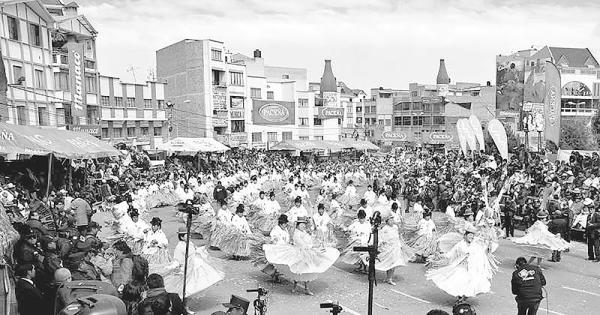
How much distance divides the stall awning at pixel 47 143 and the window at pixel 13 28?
32.4ft

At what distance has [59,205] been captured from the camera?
17.6m

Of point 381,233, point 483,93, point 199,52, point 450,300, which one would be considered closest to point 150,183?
point 381,233

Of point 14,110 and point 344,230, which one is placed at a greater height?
point 14,110

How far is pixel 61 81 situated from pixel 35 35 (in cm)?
452

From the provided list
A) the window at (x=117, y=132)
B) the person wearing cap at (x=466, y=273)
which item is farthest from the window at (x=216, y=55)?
the person wearing cap at (x=466, y=273)

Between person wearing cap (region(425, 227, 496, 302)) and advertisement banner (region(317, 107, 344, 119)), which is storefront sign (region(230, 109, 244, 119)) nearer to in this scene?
advertisement banner (region(317, 107, 344, 119))

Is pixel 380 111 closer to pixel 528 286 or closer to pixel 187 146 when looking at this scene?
pixel 187 146

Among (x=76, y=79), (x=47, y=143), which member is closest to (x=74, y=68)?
(x=76, y=79)

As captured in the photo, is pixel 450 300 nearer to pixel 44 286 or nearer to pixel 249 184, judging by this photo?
pixel 44 286

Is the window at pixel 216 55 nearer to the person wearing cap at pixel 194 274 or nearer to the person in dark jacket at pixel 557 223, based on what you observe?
the person in dark jacket at pixel 557 223

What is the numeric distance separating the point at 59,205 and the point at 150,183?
21.7 feet

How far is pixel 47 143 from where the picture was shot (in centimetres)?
1794

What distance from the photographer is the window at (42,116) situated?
102 feet

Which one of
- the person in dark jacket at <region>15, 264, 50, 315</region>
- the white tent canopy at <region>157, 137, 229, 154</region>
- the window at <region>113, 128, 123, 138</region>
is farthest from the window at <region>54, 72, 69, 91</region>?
the person in dark jacket at <region>15, 264, 50, 315</region>
